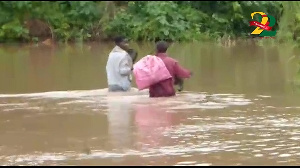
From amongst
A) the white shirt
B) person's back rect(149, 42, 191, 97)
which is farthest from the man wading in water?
person's back rect(149, 42, 191, 97)

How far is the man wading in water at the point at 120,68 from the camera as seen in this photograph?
1086 centimetres

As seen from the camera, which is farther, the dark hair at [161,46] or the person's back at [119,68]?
the person's back at [119,68]

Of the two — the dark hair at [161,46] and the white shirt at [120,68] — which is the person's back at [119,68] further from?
the dark hair at [161,46]

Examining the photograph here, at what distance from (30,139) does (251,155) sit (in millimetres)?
2515

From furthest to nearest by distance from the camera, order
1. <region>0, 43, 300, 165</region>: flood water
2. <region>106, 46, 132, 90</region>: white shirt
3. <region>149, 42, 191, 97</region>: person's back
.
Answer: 1. <region>106, 46, 132, 90</region>: white shirt
2. <region>149, 42, 191, 97</region>: person's back
3. <region>0, 43, 300, 165</region>: flood water

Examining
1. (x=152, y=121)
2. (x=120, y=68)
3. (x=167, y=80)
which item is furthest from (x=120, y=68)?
(x=152, y=121)

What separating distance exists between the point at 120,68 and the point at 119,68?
0.02 m

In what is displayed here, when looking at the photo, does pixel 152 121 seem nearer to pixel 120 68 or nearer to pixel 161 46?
pixel 161 46

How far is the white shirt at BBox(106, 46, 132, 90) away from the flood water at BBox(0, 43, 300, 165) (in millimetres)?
295

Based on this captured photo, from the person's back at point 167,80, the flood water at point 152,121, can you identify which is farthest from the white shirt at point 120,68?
the person's back at point 167,80

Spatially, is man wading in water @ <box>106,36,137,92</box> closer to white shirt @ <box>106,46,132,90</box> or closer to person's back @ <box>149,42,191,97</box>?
white shirt @ <box>106,46,132,90</box>

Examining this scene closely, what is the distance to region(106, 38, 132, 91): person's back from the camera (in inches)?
428

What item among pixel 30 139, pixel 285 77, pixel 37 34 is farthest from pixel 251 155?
pixel 37 34

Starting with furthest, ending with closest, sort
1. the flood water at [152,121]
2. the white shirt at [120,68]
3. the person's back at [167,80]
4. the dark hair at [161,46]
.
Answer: the white shirt at [120,68]
the person's back at [167,80]
the dark hair at [161,46]
the flood water at [152,121]
